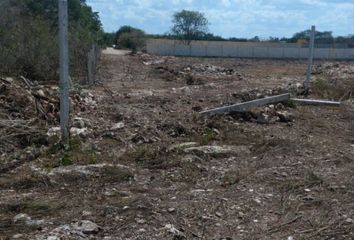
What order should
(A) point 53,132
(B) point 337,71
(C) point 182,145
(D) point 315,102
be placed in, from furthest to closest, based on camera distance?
(B) point 337,71, (D) point 315,102, (A) point 53,132, (C) point 182,145

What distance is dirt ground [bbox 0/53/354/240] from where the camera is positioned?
438 cm

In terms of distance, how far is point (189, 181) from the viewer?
573 cm

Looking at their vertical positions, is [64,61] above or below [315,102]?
above

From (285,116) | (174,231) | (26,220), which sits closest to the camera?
(174,231)

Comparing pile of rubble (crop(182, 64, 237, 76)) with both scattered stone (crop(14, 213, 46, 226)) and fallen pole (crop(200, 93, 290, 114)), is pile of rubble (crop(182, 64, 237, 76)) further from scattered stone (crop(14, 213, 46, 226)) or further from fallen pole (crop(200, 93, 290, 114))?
scattered stone (crop(14, 213, 46, 226))

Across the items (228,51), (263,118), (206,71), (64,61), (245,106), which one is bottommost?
(228,51)

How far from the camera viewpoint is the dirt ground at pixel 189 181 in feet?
14.4

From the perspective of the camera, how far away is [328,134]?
27.7 ft

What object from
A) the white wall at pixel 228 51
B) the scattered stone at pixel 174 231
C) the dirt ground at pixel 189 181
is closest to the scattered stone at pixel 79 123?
the dirt ground at pixel 189 181

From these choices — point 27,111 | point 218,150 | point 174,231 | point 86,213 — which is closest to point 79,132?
point 27,111

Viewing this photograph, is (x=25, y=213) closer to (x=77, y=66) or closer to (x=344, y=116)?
(x=344, y=116)

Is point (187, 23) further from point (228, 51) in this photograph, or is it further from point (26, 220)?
point (26, 220)

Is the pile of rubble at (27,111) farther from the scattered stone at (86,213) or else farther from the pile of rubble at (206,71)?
the pile of rubble at (206,71)

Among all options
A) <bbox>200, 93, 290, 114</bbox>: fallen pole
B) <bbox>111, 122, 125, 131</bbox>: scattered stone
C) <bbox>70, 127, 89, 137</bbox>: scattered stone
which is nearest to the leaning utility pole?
<bbox>70, 127, 89, 137</bbox>: scattered stone
